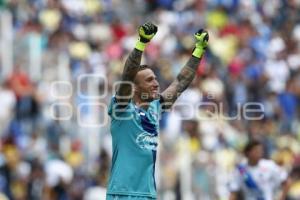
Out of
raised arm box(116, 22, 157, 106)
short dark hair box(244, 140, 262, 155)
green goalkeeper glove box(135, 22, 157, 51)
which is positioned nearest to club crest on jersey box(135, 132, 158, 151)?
raised arm box(116, 22, 157, 106)

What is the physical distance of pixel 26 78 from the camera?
70.1 ft

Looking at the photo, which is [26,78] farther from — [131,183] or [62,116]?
[131,183]

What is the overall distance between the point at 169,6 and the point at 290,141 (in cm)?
624

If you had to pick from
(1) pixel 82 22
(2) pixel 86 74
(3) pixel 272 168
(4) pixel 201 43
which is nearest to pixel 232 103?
(2) pixel 86 74

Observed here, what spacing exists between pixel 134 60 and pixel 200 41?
1328 millimetres

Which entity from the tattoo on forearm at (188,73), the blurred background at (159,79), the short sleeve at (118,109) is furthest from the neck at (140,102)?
the blurred background at (159,79)

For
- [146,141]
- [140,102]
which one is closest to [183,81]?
[140,102]

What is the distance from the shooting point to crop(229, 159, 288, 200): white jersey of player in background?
46.1 ft

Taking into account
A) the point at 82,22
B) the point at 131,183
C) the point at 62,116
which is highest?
the point at 82,22

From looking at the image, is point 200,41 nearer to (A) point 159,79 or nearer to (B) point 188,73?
(B) point 188,73

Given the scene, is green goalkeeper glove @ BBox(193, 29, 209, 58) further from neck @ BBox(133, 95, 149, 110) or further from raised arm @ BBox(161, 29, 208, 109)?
neck @ BBox(133, 95, 149, 110)

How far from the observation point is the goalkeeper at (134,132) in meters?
10.4

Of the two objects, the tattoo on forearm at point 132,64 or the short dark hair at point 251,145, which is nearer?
the tattoo on forearm at point 132,64

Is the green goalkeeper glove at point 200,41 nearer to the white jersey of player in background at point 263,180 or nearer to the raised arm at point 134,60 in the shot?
the raised arm at point 134,60
